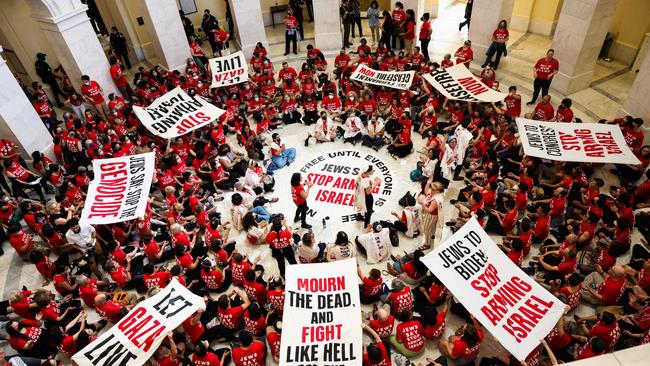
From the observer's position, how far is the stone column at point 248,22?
58.1 ft

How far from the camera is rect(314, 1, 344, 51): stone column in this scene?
60.2 feet

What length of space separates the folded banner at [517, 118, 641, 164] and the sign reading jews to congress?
3.88 m

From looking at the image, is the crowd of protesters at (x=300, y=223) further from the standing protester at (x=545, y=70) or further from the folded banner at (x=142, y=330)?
the folded banner at (x=142, y=330)

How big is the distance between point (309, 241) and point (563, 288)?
4847mm

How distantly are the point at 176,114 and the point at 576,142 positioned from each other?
11216mm

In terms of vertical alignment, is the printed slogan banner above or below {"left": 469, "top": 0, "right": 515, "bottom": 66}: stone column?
below

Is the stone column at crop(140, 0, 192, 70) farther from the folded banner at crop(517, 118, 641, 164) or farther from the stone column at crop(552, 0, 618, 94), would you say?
the stone column at crop(552, 0, 618, 94)

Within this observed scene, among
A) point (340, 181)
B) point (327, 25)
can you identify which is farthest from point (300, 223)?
point (327, 25)

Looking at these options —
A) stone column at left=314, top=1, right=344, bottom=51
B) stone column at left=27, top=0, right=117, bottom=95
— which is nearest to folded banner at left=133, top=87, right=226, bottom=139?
stone column at left=27, top=0, right=117, bottom=95

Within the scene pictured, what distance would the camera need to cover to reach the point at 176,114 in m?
12.6

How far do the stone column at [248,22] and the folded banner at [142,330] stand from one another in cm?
1396

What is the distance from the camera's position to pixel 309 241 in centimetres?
822

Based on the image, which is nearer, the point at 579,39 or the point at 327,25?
the point at 579,39

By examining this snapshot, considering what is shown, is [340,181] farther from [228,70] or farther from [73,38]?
[73,38]
